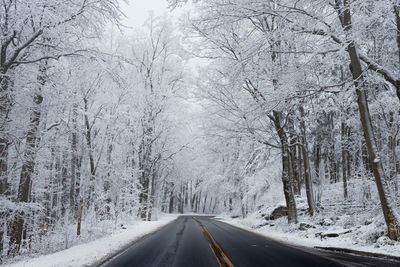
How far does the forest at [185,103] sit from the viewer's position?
840cm

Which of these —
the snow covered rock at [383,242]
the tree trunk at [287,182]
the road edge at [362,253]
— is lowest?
the road edge at [362,253]

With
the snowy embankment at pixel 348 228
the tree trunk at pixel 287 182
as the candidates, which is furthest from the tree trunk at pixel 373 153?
the tree trunk at pixel 287 182

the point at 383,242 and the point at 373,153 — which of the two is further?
the point at 373,153

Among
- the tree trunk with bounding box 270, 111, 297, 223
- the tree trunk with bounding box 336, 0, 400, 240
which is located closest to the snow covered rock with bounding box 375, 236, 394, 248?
the tree trunk with bounding box 336, 0, 400, 240

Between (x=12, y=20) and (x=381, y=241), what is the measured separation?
11863 millimetres

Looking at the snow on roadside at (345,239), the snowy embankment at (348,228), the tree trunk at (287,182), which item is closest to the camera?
the snow on roadside at (345,239)

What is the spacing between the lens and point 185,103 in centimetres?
3161

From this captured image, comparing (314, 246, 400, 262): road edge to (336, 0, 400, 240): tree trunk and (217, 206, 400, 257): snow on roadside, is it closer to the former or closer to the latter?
(217, 206, 400, 257): snow on roadside

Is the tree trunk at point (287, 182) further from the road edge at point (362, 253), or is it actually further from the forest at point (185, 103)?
the road edge at point (362, 253)

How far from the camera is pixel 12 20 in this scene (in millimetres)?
6531

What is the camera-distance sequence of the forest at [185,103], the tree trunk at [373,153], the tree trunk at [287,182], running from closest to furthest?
the forest at [185,103] < the tree trunk at [373,153] < the tree trunk at [287,182]

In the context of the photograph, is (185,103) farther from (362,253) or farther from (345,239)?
(362,253)

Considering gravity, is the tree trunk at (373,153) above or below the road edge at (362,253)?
above

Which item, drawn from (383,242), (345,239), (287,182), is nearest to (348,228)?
(345,239)
